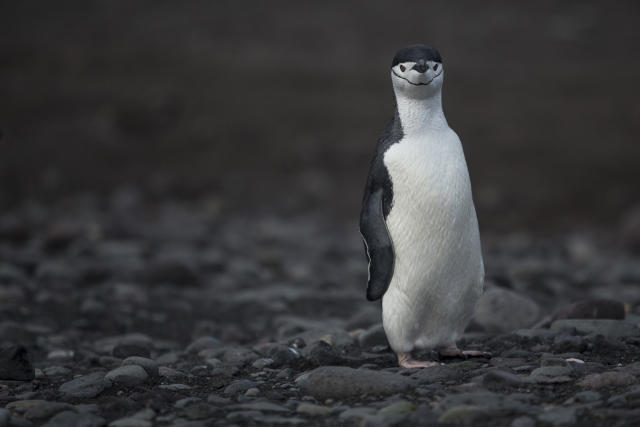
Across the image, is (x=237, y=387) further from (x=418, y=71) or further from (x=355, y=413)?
(x=418, y=71)

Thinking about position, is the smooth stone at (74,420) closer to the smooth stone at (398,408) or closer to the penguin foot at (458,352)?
the smooth stone at (398,408)

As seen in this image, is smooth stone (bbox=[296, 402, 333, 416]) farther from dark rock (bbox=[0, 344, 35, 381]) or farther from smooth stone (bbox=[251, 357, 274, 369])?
dark rock (bbox=[0, 344, 35, 381])

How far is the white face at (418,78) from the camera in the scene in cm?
414

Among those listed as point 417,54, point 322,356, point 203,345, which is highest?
point 417,54

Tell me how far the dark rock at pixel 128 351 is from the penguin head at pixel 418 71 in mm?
2260

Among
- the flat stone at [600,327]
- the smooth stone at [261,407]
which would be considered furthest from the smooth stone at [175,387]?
the flat stone at [600,327]

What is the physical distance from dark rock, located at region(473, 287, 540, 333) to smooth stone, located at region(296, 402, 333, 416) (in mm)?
2176

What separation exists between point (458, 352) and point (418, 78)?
1.36 m

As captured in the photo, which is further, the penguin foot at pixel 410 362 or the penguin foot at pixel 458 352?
the penguin foot at pixel 458 352

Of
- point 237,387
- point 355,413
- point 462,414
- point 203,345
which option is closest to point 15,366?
point 237,387

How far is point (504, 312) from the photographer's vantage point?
18.5ft

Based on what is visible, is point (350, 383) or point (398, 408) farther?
point (350, 383)

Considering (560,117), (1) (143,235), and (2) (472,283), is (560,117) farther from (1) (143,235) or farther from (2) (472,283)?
(2) (472,283)

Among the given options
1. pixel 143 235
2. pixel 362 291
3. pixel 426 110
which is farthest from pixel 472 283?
pixel 143 235
